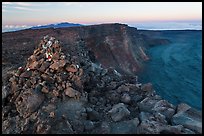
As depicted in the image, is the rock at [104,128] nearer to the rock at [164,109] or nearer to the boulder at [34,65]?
the rock at [164,109]

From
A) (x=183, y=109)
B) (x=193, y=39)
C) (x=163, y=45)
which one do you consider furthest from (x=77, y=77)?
(x=193, y=39)

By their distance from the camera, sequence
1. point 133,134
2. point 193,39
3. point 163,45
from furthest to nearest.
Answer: point 193,39 → point 163,45 → point 133,134

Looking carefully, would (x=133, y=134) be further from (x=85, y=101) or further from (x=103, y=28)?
(x=103, y=28)

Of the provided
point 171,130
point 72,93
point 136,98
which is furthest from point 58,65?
point 171,130

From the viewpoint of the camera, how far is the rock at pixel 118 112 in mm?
8242

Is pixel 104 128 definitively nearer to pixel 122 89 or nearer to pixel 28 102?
pixel 122 89

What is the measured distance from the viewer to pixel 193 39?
3072 cm

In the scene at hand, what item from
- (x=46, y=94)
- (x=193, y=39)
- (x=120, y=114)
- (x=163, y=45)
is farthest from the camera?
(x=193, y=39)

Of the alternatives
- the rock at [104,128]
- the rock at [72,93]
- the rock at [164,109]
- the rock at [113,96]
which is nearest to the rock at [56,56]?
the rock at [72,93]

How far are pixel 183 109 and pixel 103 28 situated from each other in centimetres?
1293

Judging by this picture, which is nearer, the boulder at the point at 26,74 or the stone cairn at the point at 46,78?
the stone cairn at the point at 46,78

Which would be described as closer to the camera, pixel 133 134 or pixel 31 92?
pixel 133 134

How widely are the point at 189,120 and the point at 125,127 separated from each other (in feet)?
5.84

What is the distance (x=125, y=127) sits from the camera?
7980mm
